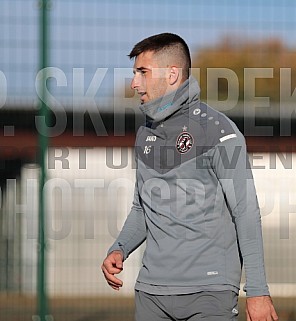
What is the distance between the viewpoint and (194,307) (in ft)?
13.1

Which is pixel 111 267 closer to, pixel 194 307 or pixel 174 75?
pixel 194 307

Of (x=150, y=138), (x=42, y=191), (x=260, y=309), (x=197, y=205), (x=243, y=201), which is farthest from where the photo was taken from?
(x=42, y=191)

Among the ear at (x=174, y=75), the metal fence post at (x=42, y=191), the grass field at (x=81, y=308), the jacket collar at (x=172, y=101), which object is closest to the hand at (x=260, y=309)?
the jacket collar at (x=172, y=101)

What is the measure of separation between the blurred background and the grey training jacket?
9.36 ft

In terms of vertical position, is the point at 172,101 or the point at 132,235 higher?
the point at 172,101

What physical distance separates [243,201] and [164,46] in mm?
758

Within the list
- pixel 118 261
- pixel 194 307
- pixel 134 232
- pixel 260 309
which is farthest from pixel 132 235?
pixel 260 309

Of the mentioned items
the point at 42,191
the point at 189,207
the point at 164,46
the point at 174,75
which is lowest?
the point at 42,191

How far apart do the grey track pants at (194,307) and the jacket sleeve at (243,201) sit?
0.58ft

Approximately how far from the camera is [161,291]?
4070mm

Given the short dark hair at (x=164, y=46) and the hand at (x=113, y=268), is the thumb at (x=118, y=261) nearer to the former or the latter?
the hand at (x=113, y=268)

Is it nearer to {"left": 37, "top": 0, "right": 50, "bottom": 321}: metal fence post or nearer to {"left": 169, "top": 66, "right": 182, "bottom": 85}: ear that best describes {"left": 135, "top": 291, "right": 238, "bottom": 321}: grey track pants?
{"left": 169, "top": 66, "right": 182, "bottom": 85}: ear

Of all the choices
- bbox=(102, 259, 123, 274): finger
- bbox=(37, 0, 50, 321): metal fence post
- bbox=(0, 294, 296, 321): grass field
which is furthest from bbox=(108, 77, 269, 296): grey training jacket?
bbox=(0, 294, 296, 321): grass field

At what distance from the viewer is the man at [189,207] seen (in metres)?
3.94
